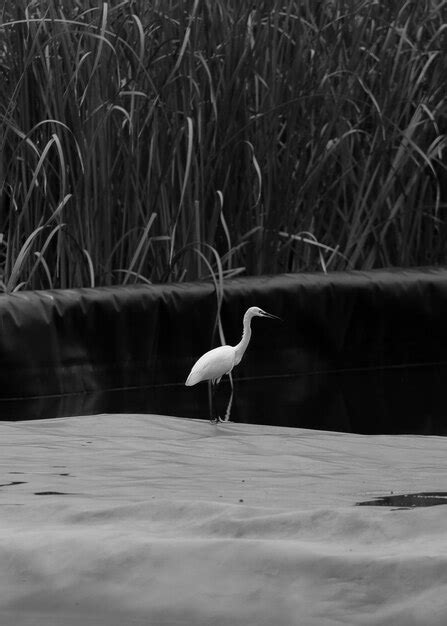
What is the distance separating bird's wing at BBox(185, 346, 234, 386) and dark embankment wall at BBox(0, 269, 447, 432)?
0.34m

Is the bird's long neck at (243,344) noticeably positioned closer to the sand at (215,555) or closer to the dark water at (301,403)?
the dark water at (301,403)

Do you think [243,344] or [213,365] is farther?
[243,344]

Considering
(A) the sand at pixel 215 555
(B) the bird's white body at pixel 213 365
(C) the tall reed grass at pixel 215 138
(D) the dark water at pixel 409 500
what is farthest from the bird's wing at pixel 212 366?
(D) the dark water at pixel 409 500

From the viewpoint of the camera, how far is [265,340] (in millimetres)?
5141

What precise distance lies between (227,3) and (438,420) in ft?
6.43

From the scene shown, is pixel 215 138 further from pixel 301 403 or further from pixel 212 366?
pixel 212 366

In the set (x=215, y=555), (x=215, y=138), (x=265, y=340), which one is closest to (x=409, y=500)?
(x=215, y=555)

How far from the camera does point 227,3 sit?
535cm

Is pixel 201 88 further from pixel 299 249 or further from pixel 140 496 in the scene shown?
pixel 140 496

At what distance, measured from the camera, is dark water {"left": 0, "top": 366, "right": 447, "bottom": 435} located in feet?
13.8

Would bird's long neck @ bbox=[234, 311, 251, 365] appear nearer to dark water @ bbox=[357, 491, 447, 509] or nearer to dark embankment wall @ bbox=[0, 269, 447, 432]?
dark embankment wall @ bbox=[0, 269, 447, 432]

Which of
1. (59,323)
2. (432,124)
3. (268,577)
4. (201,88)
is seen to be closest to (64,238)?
(59,323)

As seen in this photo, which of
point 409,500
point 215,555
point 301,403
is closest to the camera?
point 215,555

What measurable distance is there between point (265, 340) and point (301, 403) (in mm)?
647
